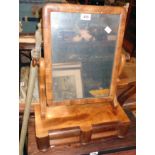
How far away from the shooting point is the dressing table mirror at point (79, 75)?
27.9 inches

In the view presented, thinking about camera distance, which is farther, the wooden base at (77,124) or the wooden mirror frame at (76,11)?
the wooden base at (77,124)

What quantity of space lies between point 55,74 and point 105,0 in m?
1.20

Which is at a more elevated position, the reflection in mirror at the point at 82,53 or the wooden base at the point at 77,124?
the reflection in mirror at the point at 82,53

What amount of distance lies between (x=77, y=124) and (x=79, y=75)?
7.8 inches

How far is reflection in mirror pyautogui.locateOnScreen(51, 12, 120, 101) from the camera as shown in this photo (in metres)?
0.71

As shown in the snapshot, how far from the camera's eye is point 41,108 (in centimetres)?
81

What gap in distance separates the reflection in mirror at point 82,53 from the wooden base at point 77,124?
65 millimetres

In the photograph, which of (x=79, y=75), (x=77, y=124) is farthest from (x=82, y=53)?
(x=77, y=124)

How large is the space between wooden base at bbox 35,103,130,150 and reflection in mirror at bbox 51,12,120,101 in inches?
2.6

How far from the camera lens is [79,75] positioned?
0.82 metres

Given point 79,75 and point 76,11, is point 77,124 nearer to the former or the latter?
point 79,75
